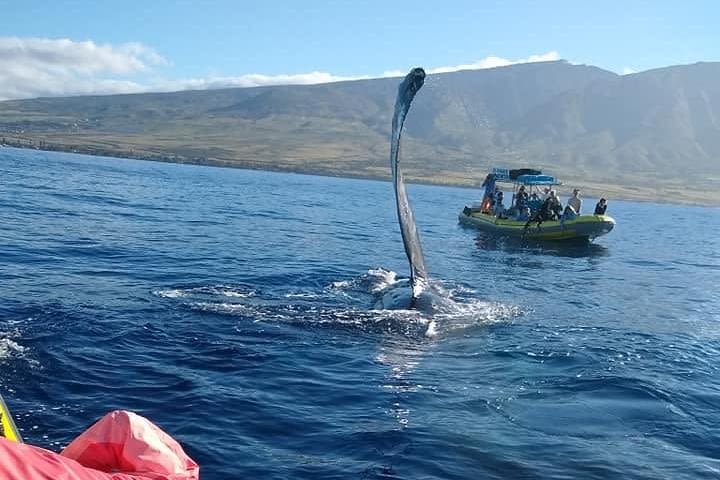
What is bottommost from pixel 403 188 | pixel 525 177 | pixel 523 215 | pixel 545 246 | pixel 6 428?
pixel 545 246

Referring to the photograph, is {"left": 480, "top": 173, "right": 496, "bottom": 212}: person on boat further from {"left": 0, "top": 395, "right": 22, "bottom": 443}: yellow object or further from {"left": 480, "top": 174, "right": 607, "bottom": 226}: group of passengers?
{"left": 0, "top": 395, "right": 22, "bottom": 443}: yellow object

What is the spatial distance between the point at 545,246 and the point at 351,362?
25191 millimetres

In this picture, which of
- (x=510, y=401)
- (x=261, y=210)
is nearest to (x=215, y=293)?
(x=510, y=401)

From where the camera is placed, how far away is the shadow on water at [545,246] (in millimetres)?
34125

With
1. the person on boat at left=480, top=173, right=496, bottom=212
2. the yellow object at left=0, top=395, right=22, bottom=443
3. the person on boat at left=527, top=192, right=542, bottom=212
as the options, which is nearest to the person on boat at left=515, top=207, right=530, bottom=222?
the person on boat at left=527, top=192, right=542, bottom=212

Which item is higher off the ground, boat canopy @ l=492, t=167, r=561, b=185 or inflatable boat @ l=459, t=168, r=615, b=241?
boat canopy @ l=492, t=167, r=561, b=185

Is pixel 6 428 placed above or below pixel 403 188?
below

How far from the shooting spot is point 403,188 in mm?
17797

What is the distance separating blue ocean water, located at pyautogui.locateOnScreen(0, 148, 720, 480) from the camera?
8.86 m

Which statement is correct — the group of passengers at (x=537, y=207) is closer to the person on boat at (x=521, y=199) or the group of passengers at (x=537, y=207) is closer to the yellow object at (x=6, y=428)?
the person on boat at (x=521, y=199)

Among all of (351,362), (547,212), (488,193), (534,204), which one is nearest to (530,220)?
(547,212)

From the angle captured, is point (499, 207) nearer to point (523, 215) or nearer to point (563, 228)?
point (523, 215)

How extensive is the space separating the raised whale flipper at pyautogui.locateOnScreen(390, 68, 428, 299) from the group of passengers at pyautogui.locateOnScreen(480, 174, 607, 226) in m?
19.1

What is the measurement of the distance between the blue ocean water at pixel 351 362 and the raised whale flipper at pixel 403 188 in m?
1.36
